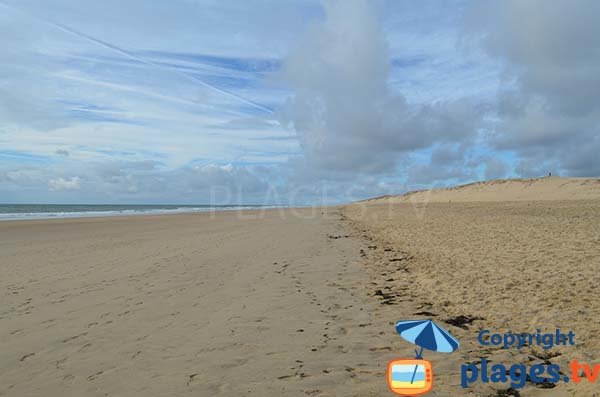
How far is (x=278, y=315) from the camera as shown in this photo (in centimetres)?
746

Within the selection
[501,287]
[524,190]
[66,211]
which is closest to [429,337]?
[501,287]

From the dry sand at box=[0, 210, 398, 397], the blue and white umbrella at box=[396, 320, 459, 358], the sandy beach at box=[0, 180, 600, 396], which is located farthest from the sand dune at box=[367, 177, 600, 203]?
the blue and white umbrella at box=[396, 320, 459, 358]

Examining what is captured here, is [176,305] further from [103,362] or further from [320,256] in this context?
[320,256]

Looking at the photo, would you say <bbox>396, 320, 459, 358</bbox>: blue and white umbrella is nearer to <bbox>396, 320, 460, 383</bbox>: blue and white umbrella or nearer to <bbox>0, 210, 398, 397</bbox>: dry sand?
<bbox>396, 320, 460, 383</bbox>: blue and white umbrella

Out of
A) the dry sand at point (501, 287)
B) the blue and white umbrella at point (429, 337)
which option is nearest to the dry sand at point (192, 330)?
the dry sand at point (501, 287)

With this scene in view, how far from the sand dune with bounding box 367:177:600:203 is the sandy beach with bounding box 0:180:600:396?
59.2m

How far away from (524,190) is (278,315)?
3182 inches

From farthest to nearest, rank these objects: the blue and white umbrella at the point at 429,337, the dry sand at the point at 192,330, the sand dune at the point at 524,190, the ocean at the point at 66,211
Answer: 1. the sand dune at the point at 524,190
2. the ocean at the point at 66,211
3. the dry sand at the point at 192,330
4. the blue and white umbrella at the point at 429,337

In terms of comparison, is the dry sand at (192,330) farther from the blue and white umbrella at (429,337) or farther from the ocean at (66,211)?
the ocean at (66,211)

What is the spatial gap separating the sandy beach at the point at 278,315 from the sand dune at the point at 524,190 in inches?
2331

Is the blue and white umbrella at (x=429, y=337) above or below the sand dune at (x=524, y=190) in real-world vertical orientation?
below

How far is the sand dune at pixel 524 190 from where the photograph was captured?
63688 millimetres

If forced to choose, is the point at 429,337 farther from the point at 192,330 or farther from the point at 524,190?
the point at 524,190

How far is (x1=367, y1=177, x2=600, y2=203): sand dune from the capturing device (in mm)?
63688
